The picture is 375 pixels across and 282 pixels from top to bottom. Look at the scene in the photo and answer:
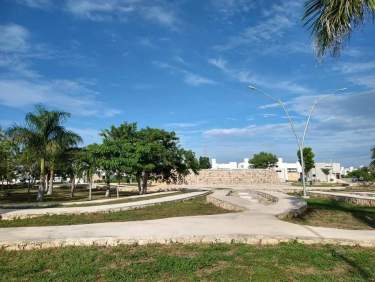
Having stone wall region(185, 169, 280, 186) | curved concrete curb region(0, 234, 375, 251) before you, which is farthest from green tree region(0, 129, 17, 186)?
stone wall region(185, 169, 280, 186)

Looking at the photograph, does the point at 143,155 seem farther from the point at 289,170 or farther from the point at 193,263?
the point at 289,170

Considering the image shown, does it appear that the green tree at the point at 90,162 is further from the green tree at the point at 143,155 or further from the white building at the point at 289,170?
the white building at the point at 289,170

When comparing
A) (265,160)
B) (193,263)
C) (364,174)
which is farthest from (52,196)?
(364,174)

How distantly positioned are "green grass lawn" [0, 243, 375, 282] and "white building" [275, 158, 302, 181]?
110 metres

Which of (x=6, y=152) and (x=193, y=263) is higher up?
(x=6, y=152)

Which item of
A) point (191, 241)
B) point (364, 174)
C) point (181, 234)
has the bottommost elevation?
point (191, 241)

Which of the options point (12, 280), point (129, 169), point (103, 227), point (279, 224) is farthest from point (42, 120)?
point (12, 280)

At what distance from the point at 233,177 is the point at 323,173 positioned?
57305 mm

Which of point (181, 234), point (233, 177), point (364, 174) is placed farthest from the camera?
point (364, 174)

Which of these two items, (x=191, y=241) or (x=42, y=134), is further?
(x=42, y=134)

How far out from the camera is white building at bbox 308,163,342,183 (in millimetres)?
116125

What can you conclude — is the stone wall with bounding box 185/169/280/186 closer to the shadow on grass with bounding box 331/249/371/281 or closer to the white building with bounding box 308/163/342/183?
the white building with bounding box 308/163/342/183

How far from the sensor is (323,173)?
119688 millimetres

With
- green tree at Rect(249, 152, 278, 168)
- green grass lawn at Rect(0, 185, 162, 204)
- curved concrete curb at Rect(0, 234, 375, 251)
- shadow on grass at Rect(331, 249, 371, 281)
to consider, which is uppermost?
green tree at Rect(249, 152, 278, 168)
